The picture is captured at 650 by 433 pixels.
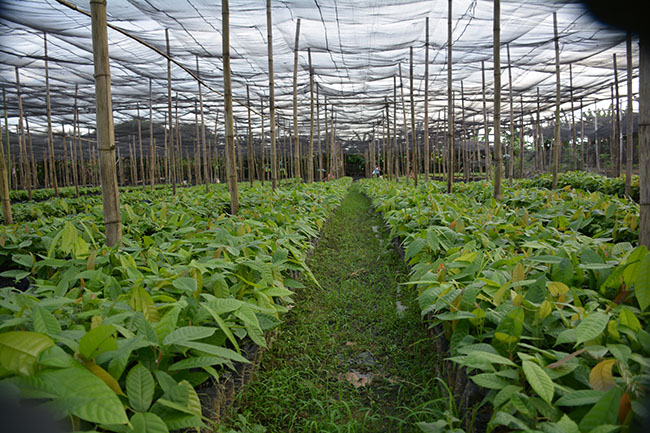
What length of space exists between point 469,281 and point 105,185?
252cm

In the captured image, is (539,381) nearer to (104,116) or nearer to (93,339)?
(93,339)

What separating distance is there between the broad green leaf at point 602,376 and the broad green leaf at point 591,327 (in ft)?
0.37

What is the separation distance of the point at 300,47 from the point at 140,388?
33.2 ft

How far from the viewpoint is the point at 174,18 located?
25.2ft

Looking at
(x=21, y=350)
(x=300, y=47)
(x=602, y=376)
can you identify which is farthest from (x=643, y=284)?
(x=300, y=47)

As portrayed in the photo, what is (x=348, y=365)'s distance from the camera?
9.09 feet

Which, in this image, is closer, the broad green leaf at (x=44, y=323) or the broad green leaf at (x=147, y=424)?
the broad green leaf at (x=147, y=424)

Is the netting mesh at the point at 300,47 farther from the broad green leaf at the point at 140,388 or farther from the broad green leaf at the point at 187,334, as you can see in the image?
the broad green leaf at the point at 140,388

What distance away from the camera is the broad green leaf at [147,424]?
45.1 inches

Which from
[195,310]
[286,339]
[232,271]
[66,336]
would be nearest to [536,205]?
[286,339]

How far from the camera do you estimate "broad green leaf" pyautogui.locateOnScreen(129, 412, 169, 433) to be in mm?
1145

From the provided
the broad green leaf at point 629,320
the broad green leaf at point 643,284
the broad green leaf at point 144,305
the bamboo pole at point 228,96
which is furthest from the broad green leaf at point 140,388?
the bamboo pole at point 228,96

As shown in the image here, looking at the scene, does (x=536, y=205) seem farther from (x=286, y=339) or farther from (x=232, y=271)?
(x=232, y=271)

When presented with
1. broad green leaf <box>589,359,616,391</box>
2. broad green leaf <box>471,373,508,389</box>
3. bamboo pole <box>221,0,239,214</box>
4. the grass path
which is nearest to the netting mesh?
bamboo pole <box>221,0,239,214</box>
